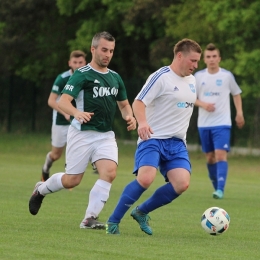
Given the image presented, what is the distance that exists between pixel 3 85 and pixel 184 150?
28493 millimetres

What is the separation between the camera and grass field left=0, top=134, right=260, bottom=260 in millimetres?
7469

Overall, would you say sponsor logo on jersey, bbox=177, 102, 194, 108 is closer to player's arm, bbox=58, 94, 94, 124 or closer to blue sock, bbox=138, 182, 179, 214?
blue sock, bbox=138, 182, 179, 214

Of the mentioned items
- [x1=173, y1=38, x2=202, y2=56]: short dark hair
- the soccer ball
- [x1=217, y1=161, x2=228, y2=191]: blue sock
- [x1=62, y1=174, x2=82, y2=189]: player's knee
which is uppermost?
[x1=173, y1=38, x2=202, y2=56]: short dark hair

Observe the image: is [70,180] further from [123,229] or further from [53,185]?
[123,229]

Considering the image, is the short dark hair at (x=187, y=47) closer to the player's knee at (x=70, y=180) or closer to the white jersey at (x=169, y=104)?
the white jersey at (x=169, y=104)

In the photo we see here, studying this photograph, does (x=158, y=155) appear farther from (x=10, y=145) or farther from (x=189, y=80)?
(x=10, y=145)

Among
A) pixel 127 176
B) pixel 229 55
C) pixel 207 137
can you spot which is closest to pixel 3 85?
pixel 229 55

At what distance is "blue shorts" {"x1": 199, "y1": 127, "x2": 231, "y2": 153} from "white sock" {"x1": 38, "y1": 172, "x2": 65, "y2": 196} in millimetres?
5069

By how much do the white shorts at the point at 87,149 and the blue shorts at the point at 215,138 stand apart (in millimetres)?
5145

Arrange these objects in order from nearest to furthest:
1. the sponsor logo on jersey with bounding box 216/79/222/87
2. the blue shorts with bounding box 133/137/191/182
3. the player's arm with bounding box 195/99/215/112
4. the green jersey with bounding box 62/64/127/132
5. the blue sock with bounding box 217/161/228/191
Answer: the blue shorts with bounding box 133/137/191/182 → the green jersey with bounding box 62/64/127/132 → the player's arm with bounding box 195/99/215/112 → the blue sock with bounding box 217/161/228/191 → the sponsor logo on jersey with bounding box 216/79/222/87

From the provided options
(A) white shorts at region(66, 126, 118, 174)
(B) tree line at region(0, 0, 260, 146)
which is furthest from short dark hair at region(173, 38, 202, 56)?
(B) tree line at region(0, 0, 260, 146)

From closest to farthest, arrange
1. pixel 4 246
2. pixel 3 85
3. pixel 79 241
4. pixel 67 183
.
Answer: pixel 4 246 < pixel 79 241 < pixel 67 183 < pixel 3 85

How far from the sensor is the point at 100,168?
9.34m

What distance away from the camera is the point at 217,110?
47.8 feet
